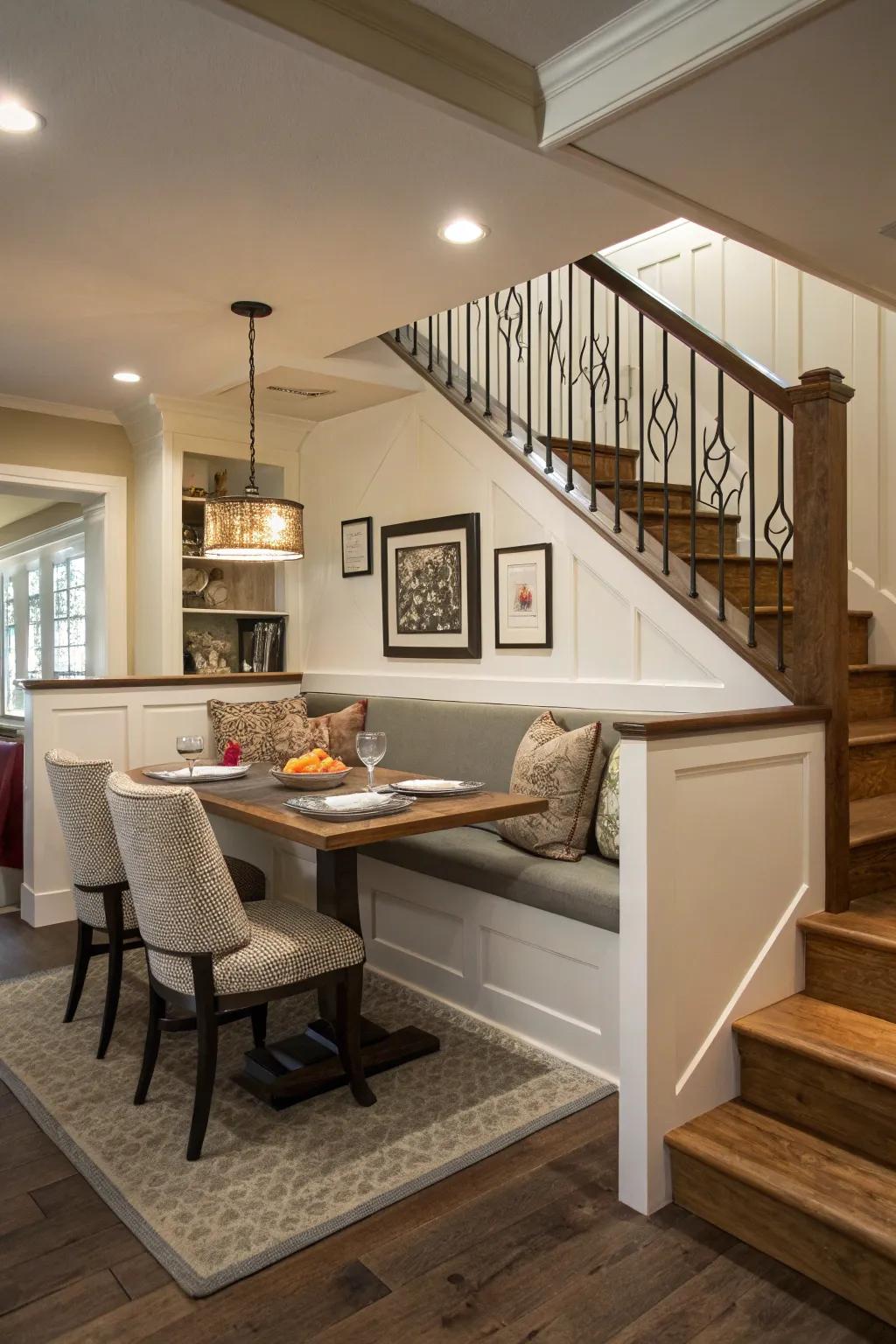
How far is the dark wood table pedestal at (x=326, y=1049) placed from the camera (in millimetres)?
2732

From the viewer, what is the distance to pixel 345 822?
266cm

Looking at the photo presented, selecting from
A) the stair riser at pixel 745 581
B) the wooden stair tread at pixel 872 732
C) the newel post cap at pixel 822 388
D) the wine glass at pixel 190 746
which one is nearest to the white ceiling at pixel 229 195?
the newel post cap at pixel 822 388

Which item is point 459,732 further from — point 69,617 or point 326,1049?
point 69,617

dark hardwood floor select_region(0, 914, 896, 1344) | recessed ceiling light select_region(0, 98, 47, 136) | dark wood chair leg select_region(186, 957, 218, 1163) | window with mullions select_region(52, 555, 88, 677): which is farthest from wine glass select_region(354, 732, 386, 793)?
window with mullions select_region(52, 555, 88, 677)

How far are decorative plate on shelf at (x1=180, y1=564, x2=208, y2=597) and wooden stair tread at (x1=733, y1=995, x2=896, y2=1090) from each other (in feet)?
13.0

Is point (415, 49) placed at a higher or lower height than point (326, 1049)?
higher

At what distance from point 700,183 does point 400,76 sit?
90 centimetres

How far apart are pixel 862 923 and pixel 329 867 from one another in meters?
1.57

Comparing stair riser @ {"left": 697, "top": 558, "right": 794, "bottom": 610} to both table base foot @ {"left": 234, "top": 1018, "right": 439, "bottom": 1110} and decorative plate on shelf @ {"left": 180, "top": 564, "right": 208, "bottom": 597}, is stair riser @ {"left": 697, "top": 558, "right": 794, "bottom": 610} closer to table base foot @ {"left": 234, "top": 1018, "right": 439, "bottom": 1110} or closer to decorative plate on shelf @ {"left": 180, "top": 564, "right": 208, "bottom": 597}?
table base foot @ {"left": 234, "top": 1018, "right": 439, "bottom": 1110}

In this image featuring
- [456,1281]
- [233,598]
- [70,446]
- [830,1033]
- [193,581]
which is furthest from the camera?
[233,598]

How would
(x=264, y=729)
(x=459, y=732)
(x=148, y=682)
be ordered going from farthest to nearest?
(x=264, y=729), (x=148, y=682), (x=459, y=732)

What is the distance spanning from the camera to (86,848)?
301cm

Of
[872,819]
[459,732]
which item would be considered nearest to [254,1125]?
[459,732]

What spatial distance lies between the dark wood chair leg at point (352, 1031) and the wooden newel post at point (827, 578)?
1.34 m
